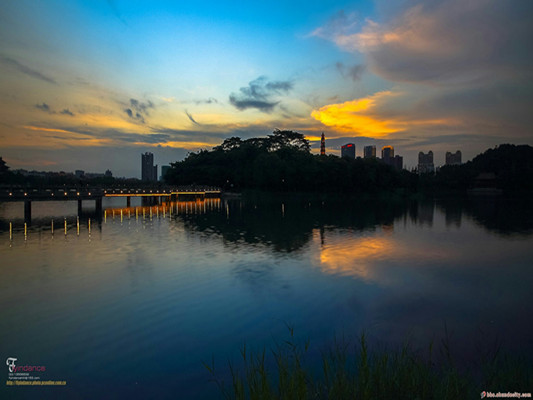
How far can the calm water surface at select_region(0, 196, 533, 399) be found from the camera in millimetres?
8117

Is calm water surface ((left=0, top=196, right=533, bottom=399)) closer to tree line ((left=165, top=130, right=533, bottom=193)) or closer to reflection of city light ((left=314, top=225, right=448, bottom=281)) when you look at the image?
reflection of city light ((left=314, top=225, right=448, bottom=281))

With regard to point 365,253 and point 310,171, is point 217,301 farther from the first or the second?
point 310,171

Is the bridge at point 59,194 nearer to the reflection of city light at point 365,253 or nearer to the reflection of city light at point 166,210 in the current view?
the reflection of city light at point 166,210

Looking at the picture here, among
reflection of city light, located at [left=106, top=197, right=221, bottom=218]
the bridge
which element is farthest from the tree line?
the bridge

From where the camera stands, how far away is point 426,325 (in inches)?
385

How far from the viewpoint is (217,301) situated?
11992 millimetres

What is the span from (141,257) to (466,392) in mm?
17021

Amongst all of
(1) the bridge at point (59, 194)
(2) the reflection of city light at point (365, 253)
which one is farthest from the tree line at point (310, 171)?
(2) the reflection of city light at point (365, 253)

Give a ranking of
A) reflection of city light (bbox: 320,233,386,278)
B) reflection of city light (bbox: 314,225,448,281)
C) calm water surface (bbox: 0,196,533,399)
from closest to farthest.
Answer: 1. calm water surface (bbox: 0,196,533,399)
2. reflection of city light (bbox: 314,225,448,281)
3. reflection of city light (bbox: 320,233,386,278)

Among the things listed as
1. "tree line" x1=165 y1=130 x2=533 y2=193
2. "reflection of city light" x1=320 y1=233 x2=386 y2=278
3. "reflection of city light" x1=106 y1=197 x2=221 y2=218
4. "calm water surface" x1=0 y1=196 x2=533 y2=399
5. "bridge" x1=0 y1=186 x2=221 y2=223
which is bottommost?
"calm water surface" x1=0 y1=196 x2=533 y2=399

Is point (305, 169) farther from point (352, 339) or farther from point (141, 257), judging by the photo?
point (352, 339)

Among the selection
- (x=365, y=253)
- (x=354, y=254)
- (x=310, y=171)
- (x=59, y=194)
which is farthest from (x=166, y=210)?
(x=310, y=171)

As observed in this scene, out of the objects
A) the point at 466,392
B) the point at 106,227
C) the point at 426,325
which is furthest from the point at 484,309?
the point at 106,227

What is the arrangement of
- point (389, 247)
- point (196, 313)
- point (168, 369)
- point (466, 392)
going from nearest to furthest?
point (466, 392) < point (168, 369) < point (196, 313) < point (389, 247)
